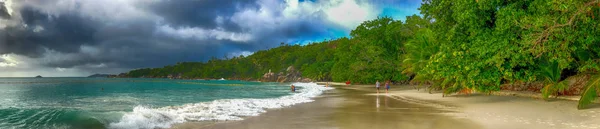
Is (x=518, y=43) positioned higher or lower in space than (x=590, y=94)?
higher

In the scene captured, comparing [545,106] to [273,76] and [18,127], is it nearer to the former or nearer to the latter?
[18,127]

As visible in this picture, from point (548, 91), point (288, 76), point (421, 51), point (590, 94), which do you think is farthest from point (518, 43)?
point (288, 76)

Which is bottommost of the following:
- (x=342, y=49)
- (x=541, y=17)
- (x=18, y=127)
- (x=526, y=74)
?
(x=18, y=127)

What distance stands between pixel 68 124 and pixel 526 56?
17.5 meters

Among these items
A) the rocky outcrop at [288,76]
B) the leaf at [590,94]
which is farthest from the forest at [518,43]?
the rocky outcrop at [288,76]

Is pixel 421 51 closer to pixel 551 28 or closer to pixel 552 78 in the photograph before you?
pixel 552 78

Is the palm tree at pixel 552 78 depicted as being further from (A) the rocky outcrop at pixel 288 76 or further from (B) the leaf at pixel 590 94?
(A) the rocky outcrop at pixel 288 76

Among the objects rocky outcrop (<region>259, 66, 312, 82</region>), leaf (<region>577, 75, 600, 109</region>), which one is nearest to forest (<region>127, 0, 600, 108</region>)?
leaf (<region>577, 75, 600, 109</region>)

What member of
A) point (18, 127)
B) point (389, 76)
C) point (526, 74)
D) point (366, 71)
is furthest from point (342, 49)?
point (18, 127)

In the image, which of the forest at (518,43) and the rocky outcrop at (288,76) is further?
the rocky outcrop at (288,76)

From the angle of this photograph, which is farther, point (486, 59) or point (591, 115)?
point (486, 59)

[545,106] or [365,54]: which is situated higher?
[365,54]

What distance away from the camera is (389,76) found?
5616 centimetres

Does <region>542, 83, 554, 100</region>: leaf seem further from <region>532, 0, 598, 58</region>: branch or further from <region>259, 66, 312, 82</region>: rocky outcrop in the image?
<region>259, 66, 312, 82</region>: rocky outcrop
